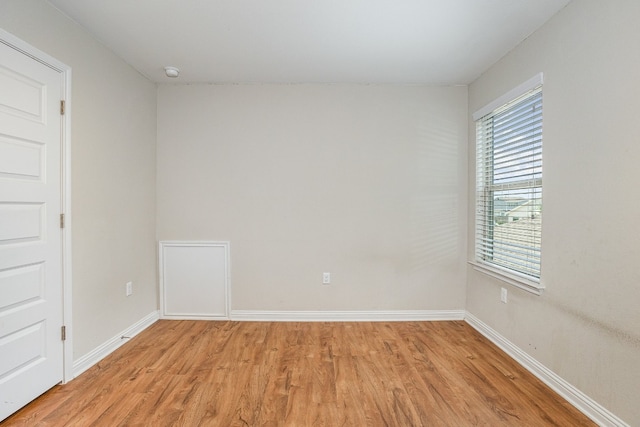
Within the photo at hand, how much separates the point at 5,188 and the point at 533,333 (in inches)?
139

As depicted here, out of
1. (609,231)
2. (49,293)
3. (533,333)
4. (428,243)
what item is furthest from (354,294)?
(49,293)

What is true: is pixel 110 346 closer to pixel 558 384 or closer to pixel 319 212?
pixel 319 212

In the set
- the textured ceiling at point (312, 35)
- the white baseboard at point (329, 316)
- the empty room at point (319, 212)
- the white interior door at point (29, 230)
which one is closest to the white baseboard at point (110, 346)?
the empty room at point (319, 212)

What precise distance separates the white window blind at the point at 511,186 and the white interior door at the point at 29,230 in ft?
10.9

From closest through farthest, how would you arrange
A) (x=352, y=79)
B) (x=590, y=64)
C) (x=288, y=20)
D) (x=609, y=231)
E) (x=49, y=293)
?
1. (x=609, y=231)
2. (x=590, y=64)
3. (x=49, y=293)
4. (x=288, y=20)
5. (x=352, y=79)

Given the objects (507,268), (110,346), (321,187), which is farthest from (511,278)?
(110,346)

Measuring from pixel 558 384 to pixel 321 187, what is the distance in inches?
94.8

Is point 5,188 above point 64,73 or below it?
below

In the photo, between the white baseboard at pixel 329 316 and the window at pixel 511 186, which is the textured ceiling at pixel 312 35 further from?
the white baseboard at pixel 329 316

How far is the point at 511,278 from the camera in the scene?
8.12 feet

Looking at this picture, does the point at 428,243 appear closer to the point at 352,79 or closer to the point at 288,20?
the point at 352,79

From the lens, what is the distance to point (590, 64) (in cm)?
179

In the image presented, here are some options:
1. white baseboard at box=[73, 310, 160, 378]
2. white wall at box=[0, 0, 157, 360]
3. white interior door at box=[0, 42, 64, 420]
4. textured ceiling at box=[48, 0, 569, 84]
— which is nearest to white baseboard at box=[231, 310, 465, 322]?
white baseboard at box=[73, 310, 160, 378]

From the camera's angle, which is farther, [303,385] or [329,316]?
[329,316]
